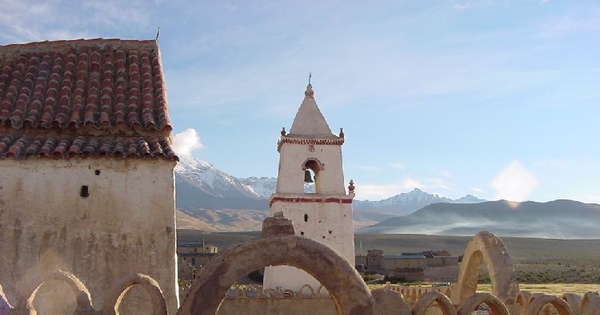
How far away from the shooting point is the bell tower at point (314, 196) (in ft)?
93.7

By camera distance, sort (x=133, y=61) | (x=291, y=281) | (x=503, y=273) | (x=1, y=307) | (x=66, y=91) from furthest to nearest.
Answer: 1. (x=291, y=281)
2. (x=133, y=61)
3. (x=66, y=91)
4. (x=503, y=273)
5. (x=1, y=307)

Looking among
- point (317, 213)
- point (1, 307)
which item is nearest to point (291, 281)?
point (317, 213)

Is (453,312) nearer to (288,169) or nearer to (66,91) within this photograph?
(66,91)

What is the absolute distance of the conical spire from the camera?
97.9ft

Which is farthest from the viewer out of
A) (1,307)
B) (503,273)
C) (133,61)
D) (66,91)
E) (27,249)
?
(133,61)

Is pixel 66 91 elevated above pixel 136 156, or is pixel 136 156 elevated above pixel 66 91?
pixel 66 91

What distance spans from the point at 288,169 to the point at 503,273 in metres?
20.3

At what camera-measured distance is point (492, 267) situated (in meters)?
9.04

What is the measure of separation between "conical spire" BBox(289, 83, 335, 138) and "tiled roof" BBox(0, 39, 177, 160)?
1677 cm

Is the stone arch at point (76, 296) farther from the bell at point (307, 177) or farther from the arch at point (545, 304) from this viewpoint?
the bell at point (307, 177)

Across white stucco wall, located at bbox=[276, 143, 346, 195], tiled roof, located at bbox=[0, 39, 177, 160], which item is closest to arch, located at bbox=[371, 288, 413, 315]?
tiled roof, located at bbox=[0, 39, 177, 160]

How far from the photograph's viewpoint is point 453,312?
23.5ft

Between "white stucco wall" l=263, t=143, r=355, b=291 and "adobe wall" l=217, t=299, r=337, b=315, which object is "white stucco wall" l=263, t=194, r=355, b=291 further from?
"adobe wall" l=217, t=299, r=337, b=315

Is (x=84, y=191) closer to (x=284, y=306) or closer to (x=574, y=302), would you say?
(x=574, y=302)
